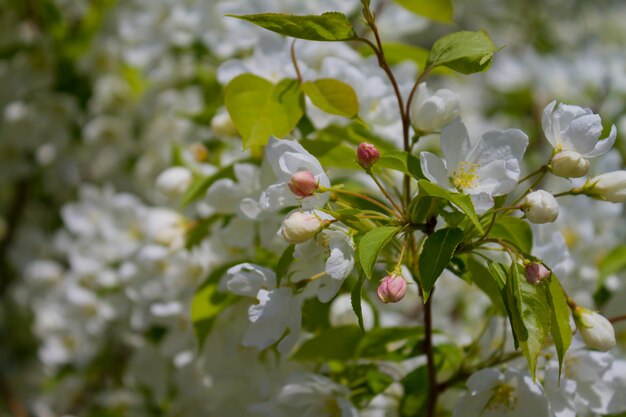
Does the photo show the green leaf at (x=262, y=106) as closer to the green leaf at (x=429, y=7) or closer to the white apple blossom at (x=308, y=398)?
the green leaf at (x=429, y=7)

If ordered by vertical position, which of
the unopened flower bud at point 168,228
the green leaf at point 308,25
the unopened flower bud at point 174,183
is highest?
the green leaf at point 308,25

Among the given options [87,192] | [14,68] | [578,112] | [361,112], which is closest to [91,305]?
[87,192]

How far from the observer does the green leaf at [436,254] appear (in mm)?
1115

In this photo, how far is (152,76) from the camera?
110 inches

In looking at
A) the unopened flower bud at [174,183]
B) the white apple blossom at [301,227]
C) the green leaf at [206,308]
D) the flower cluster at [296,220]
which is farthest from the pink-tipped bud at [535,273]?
the unopened flower bud at [174,183]

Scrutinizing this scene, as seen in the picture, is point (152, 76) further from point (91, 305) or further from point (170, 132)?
point (91, 305)

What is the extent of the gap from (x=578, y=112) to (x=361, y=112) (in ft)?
1.73

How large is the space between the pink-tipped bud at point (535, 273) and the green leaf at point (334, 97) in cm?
47

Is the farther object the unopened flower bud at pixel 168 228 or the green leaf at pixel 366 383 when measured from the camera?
the unopened flower bud at pixel 168 228

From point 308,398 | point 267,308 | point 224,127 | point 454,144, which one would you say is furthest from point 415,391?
point 224,127

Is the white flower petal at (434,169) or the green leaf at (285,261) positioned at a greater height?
the white flower petal at (434,169)

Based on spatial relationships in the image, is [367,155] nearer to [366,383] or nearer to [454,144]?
[454,144]

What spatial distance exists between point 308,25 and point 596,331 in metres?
0.69

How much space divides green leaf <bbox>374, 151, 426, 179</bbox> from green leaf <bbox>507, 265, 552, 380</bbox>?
23 centimetres
